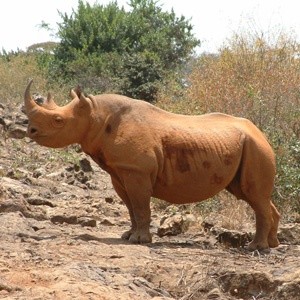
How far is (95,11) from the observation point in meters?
32.9

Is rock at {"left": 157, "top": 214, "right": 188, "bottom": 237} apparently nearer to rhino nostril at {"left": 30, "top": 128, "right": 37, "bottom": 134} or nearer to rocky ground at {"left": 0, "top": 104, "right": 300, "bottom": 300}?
rocky ground at {"left": 0, "top": 104, "right": 300, "bottom": 300}

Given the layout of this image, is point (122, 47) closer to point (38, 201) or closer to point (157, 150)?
point (38, 201)

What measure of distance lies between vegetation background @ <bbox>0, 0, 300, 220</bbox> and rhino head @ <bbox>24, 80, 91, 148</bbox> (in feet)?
12.4

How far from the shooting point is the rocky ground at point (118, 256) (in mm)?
6285

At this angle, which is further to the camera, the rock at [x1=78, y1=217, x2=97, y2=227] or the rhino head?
the rock at [x1=78, y1=217, x2=97, y2=227]

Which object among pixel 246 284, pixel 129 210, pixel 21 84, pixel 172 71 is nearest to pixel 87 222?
pixel 129 210

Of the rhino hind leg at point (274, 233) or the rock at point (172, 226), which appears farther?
the rock at point (172, 226)

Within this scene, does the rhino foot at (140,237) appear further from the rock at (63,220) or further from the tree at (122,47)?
the tree at (122,47)

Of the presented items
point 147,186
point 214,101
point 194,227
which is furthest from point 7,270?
point 214,101

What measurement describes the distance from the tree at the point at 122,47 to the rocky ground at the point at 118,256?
14.7 meters

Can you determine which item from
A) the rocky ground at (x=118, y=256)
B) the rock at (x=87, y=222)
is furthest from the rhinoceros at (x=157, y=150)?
the rock at (x=87, y=222)

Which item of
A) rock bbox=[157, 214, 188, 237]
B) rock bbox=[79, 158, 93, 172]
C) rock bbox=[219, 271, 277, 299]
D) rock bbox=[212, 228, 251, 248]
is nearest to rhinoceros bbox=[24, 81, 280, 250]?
rock bbox=[212, 228, 251, 248]

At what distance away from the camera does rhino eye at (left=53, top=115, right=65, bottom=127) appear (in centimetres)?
860

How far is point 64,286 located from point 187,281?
4.47 feet
